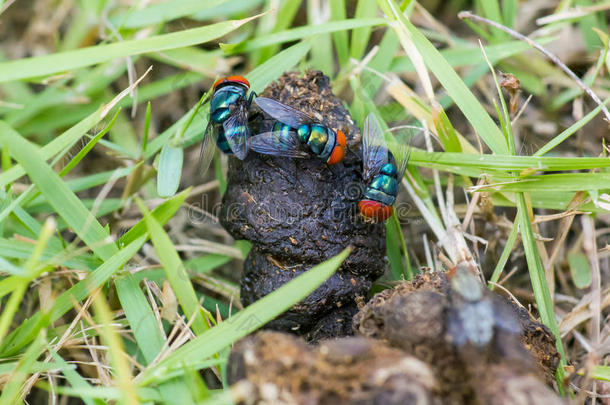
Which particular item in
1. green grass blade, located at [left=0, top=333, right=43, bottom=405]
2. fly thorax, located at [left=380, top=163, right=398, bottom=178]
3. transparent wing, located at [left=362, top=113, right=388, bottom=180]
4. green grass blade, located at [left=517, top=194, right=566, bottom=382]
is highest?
transparent wing, located at [left=362, top=113, right=388, bottom=180]

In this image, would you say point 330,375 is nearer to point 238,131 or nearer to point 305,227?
point 305,227

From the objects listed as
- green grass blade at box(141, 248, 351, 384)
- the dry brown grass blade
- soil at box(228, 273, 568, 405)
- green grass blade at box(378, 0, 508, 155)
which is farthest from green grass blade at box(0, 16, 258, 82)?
soil at box(228, 273, 568, 405)

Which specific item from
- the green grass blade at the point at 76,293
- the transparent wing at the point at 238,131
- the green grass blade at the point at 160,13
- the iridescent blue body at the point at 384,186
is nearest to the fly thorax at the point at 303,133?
the transparent wing at the point at 238,131

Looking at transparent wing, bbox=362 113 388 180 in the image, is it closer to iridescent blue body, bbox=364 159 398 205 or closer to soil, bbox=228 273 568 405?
iridescent blue body, bbox=364 159 398 205

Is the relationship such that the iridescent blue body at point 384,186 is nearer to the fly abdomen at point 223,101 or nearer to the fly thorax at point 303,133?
the fly thorax at point 303,133

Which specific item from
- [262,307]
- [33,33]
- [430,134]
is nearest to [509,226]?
[430,134]
